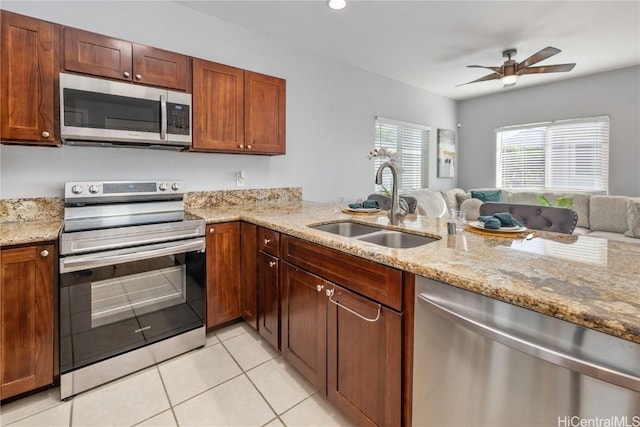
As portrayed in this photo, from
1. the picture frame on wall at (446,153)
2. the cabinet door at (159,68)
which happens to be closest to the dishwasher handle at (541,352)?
the cabinet door at (159,68)

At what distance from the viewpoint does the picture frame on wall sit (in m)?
5.47

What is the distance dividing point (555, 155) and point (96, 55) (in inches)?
234

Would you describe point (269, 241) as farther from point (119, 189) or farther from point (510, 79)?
point (510, 79)

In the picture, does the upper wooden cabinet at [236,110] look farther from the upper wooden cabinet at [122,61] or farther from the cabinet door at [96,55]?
the cabinet door at [96,55]

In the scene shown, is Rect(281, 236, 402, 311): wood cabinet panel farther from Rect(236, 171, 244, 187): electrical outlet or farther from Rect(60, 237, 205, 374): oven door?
Rect(236, 171, 244, 187): electrical outlet

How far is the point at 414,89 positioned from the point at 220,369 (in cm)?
473

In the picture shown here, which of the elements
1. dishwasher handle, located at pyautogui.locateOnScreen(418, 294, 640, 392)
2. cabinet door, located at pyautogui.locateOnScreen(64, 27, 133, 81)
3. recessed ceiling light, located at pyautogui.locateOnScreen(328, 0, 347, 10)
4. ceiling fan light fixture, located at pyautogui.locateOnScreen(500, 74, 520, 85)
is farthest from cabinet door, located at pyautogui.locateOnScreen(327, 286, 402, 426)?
ceiling fan light fixture, located at pyautogui.locateOnScreen(500, 74, 520, 85)

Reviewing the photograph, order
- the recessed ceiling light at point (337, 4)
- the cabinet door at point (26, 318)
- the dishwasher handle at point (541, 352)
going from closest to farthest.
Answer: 1. the dishwasher handle at point (541, 352)
2. the cabinet door at point (26, 318)
3. the recessed ceiling light at point (337, 4)

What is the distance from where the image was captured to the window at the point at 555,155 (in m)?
4.44

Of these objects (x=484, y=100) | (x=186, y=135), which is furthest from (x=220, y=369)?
(x=484, y=100)

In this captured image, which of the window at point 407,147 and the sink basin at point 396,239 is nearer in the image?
the sink basin at point 396,239

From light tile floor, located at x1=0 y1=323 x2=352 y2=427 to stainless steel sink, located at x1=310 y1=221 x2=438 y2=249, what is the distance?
3.04 ft

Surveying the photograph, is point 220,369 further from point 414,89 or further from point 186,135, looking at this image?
point 414,89

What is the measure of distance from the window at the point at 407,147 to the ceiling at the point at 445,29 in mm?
855
